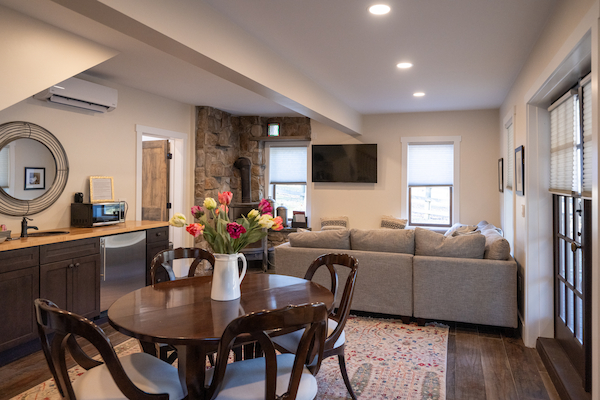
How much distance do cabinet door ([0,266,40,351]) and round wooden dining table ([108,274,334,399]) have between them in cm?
143

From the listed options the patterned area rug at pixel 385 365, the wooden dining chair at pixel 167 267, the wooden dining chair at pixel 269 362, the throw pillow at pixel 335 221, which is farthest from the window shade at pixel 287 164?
the wooden dining chair at pixel 269 362

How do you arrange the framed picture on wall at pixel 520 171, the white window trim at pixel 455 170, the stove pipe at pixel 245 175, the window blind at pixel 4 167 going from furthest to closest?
the stove pipe at pixel 245 175 < the white window trim at pixel 455 170 < the window blind at pixel 4 167 < the framed picture on wall at pixel 520 171

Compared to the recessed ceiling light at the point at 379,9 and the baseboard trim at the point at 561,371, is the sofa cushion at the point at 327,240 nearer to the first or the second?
the baseboard trim at the point at 561,371

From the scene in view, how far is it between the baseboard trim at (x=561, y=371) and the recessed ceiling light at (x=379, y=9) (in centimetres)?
260

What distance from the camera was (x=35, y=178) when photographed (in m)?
3.87

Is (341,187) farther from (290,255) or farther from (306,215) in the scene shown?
(290,255)

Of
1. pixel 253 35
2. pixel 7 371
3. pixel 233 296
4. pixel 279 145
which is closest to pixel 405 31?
pixel 253 35

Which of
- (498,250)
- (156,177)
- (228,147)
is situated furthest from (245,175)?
(498,250)

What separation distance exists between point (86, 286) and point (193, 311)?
7.70 feet

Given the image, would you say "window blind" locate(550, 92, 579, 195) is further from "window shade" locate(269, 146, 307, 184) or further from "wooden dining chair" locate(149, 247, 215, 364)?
"window shade" locate(269, 146, 307, 184)

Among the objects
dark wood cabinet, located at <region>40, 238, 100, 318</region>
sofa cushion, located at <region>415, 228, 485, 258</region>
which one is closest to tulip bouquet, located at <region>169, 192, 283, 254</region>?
dark wood cabinet, located at <region>40, 238, 100, 318</region>

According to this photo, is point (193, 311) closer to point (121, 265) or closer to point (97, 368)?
point (97, 368)

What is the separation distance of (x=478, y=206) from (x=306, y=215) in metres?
2.84

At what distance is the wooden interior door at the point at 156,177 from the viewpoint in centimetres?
582
